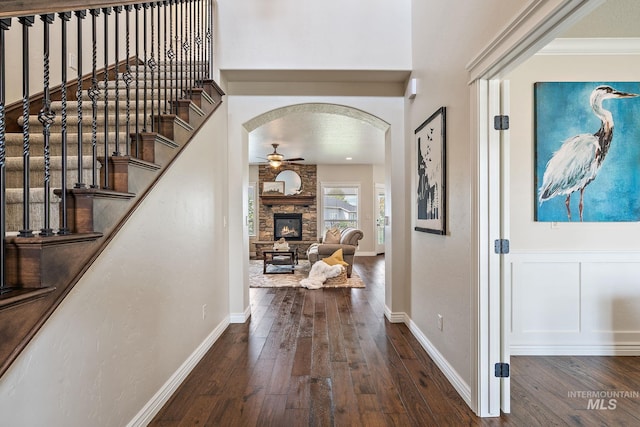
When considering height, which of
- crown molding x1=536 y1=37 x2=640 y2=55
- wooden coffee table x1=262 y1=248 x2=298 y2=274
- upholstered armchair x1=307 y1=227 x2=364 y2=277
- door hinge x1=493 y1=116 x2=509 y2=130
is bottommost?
wooden coffee table x1=262 y1=248 x2=298 y2=274

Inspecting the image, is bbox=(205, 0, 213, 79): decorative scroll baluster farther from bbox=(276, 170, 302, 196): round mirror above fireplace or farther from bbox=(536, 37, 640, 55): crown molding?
bbox=(276, 170, 302, 196): round mirror above fireplace

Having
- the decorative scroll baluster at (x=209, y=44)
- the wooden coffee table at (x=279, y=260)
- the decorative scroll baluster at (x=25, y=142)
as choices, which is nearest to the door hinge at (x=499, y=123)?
the decorative scroll baluster at (x=25, y=142)

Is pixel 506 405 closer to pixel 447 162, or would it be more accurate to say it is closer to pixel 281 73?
pixel 447 162

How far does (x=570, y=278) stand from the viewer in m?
2.67

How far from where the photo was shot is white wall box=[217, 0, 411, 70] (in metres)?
3.13

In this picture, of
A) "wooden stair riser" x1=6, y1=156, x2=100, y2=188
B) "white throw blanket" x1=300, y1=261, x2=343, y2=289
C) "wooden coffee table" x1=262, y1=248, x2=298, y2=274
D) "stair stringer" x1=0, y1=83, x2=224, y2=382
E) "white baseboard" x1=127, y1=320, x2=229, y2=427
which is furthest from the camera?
"wooden coffee table" x1=262, y1=248, x2=298, y2=274

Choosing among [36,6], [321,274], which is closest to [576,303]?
[321,274]

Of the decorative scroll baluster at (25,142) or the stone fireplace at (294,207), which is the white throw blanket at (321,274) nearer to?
the stone fireplace at (294,207)

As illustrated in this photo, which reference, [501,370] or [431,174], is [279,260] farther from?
[501,370]

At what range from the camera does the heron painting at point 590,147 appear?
2.57 m

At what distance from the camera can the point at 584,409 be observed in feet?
6.35

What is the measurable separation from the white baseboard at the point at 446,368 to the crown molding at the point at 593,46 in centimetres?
263

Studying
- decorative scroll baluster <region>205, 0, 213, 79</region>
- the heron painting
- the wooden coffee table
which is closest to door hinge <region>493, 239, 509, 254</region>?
the heron painting

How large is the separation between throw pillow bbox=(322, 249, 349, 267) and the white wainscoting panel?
3306 millimetres
